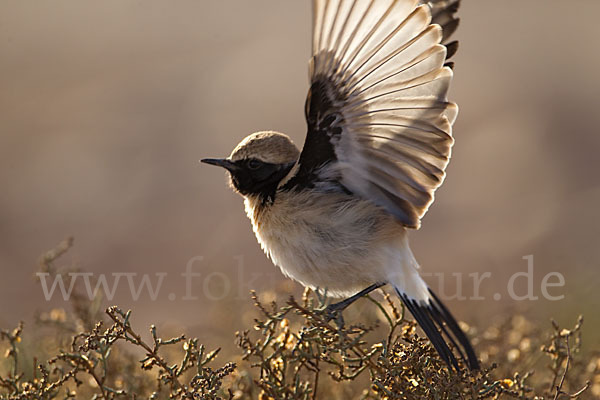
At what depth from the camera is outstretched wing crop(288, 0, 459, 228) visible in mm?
3969

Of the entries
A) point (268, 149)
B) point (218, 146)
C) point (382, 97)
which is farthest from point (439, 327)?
point (218, 146)

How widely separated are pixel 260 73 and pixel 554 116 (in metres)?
5.38

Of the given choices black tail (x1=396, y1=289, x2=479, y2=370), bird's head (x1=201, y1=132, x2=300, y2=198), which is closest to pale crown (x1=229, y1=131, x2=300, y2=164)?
bird's head (x1=201, y1=132, x2=300, y2=198)

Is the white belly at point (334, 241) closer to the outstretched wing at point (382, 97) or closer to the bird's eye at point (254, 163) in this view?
the outstretched wing at point (382, 97)

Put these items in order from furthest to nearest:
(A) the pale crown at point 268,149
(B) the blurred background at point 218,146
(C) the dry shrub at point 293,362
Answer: (B) the blurred background at point 218,146 < (A) the pale crown at point 268,149 < (C) the dry shrub at point 293,362

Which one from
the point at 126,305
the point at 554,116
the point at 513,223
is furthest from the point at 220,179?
the point at 554,116

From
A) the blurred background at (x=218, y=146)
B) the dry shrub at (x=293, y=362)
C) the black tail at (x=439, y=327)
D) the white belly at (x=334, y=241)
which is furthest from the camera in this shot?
the blurred background at (x=218, y=146)

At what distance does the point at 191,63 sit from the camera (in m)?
15.3

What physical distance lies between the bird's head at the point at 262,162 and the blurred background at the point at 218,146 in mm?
1529

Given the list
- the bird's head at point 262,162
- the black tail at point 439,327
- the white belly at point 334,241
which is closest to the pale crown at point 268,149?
the bird's head at point 262,162

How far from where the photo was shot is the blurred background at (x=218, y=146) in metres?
9.79

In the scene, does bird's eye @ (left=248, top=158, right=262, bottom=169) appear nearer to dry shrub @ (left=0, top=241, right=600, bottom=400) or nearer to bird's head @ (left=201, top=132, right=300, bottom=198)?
bird's head @ (left=201, top=132, right=300, bottom=198)

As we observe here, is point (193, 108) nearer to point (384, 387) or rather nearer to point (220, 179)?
point (220, 179)

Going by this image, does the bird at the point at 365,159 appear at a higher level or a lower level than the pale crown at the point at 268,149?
lower
